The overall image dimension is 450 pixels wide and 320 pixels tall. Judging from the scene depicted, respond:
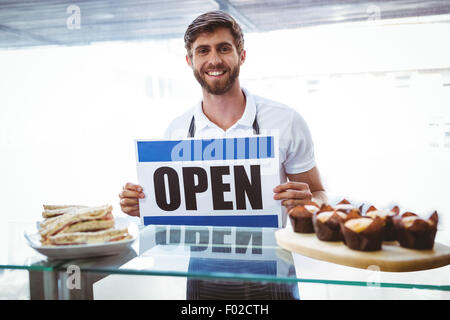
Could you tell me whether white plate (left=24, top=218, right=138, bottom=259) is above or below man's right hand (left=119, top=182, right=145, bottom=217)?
below

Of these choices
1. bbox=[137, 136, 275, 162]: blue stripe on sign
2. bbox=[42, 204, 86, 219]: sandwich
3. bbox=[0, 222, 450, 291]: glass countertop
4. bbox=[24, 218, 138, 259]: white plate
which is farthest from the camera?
bbox=[137, 136, 275, 162]: blue stripe on sign

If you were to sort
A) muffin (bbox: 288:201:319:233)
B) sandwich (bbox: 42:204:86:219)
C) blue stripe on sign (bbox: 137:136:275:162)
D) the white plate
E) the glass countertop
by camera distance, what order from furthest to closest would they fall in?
blue stripe on sign (bbox: 137:136:275:162)
sandwich (bbox: 42:204:86:219)
muffin (bbox: 288:201:319:233)
the white plate
the glass countertop

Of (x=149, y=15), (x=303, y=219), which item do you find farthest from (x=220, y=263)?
(x=149, y=15)

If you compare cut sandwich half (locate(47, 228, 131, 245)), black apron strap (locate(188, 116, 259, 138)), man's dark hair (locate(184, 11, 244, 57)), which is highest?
man's dark hair (locate(184, 11, 244, 57))

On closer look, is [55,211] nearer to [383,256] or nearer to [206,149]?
[206,149]

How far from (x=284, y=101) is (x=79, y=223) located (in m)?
2.50

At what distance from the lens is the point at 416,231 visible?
43.4 inches

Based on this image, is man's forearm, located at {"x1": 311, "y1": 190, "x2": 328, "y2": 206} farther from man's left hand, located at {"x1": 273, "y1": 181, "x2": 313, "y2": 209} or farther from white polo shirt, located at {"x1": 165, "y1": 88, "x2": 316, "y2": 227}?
man's left hand, located at {"x1": 273, "y1": 181, "x2": 313, "y2": 209}

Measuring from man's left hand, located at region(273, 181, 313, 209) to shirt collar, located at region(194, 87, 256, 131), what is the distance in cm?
63

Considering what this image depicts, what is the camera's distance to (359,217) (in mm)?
1167

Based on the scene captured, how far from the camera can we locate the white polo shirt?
2328 millimetres

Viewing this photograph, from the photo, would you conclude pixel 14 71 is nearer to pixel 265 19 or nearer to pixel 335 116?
pixel 265 19

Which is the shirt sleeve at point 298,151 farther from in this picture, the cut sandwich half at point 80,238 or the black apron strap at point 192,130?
the cut sandwich half at point 80,238

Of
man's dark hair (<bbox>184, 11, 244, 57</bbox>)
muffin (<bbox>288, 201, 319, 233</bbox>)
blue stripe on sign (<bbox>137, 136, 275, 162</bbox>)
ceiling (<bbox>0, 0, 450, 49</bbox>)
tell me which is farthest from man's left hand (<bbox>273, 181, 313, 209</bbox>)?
ceiling (<bbox>0, 0, 450, 49</bbox>)
